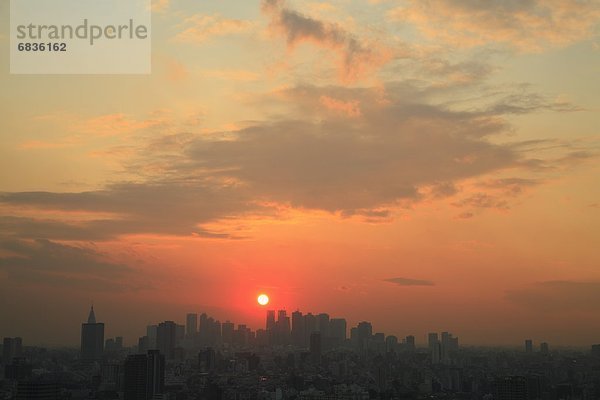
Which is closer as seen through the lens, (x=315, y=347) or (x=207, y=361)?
(x=207, y=361)

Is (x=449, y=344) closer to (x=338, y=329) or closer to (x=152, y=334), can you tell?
(x=338, y=329)

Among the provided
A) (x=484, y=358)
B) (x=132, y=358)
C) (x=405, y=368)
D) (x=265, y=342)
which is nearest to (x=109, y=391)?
(x=132, y=358)

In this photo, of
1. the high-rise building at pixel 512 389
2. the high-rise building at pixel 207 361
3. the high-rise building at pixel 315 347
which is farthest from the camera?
the high-rise building at pixel 315 347

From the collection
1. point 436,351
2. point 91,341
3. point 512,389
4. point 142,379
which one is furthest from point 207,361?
point 512,389

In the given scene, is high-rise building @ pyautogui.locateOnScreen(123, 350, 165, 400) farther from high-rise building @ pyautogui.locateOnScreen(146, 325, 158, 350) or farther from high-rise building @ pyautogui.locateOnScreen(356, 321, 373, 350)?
high-rise building @ pyautogui.locateOnScreen(356, 321, 373, 350)

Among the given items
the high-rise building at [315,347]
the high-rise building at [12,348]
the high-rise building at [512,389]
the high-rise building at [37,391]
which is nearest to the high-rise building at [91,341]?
the high-rise building at [12,348]

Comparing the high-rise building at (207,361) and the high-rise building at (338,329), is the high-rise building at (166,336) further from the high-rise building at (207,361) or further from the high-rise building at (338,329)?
the high-rise building at (338,329)

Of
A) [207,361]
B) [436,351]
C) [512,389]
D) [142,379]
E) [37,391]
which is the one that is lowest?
[436,351]
